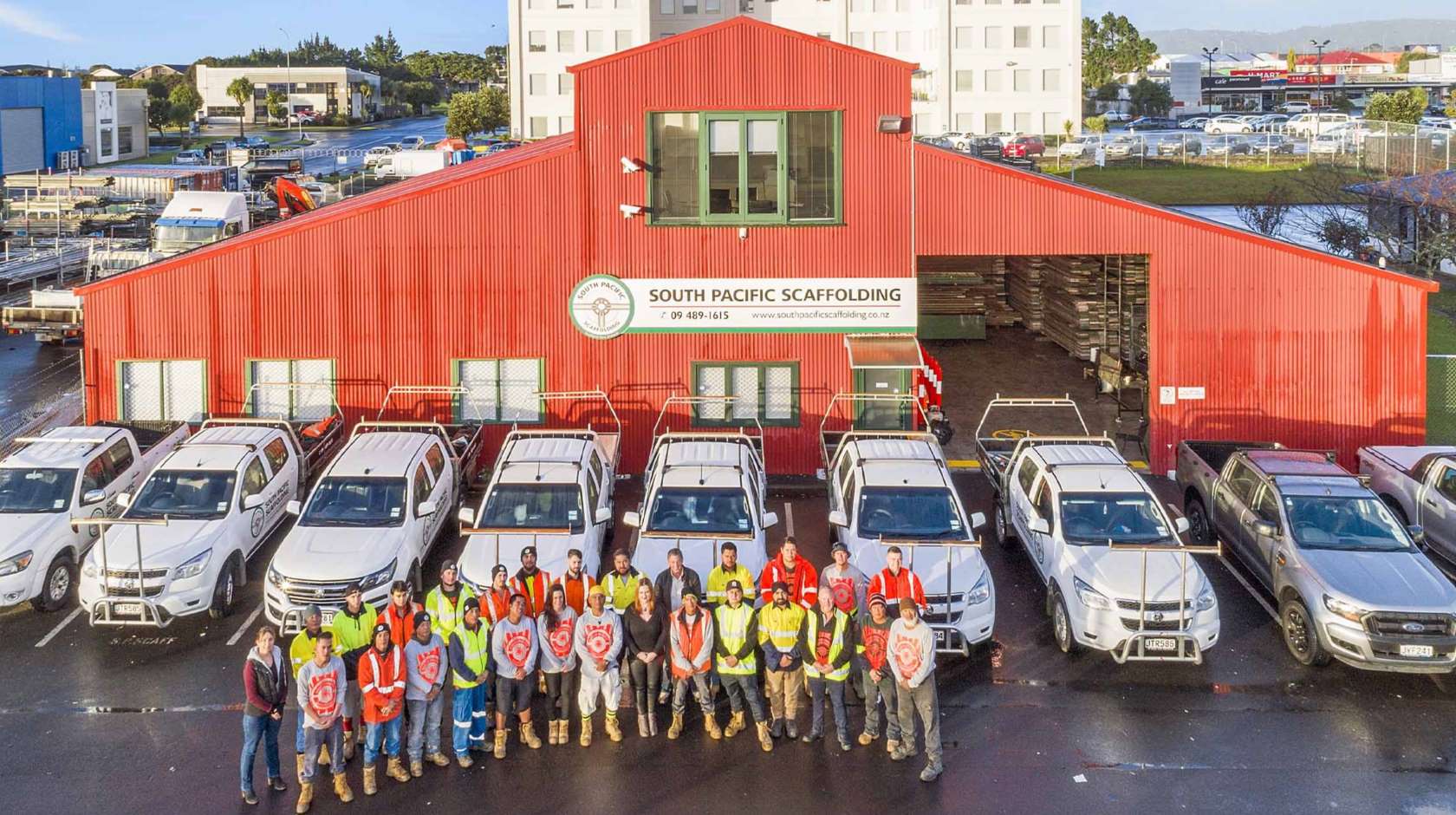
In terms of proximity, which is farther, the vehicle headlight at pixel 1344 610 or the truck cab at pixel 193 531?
the truck cab at pixel 193 531

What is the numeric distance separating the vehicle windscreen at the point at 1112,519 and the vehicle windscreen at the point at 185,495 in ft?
33.5

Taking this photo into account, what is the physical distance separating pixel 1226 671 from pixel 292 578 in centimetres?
1013

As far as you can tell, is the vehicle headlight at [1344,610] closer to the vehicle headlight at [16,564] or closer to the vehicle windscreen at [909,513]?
the vehicle windscreen at [909,513]

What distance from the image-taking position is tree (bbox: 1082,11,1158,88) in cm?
12544

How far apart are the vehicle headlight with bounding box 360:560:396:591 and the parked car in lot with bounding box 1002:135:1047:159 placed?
2189 inches

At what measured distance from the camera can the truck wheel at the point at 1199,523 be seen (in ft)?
60.7

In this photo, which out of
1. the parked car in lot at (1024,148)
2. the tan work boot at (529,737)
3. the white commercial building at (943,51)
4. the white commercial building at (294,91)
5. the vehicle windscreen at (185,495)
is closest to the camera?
the tan work boot at (529,737)

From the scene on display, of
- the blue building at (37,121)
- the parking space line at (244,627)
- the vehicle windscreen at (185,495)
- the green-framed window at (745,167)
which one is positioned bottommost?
the parking space line at (244,627)

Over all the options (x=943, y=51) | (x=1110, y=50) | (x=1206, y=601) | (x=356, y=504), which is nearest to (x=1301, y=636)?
(x=1206, y=601)

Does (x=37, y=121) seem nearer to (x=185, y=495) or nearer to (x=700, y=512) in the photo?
(x=185, y=495)

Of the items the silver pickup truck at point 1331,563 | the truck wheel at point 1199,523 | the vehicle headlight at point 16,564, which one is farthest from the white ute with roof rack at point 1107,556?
the vehicle headlight at point 16,564

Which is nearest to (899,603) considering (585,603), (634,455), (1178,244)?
(585,603)

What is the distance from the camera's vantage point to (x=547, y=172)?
21719 mm

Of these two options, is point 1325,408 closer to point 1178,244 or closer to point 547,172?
point 1178,244
